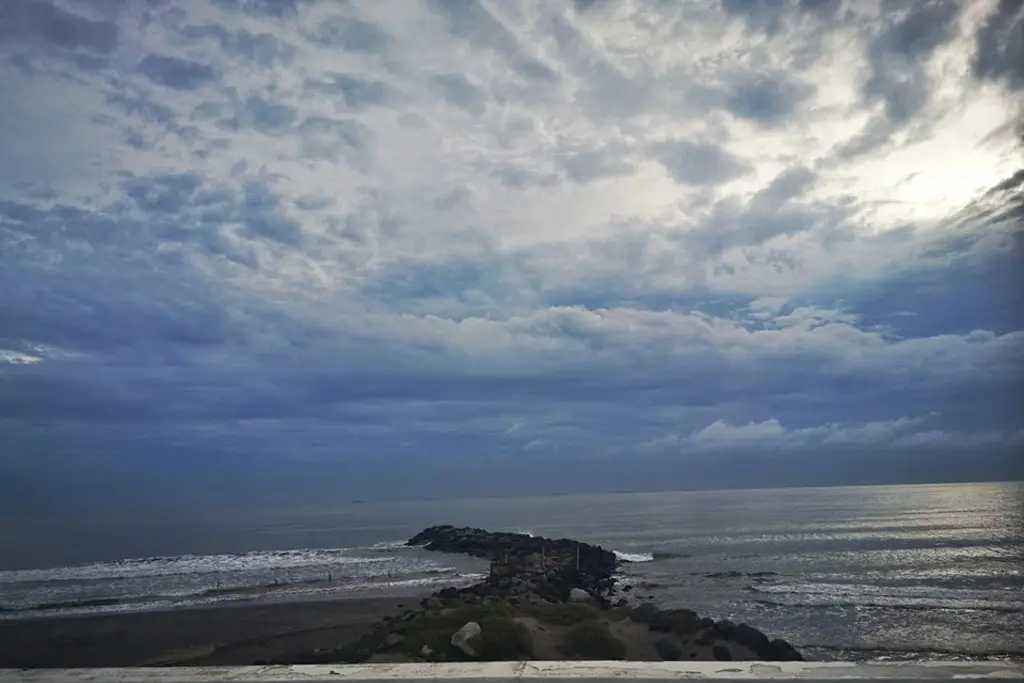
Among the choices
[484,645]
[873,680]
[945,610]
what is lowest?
[945,610]

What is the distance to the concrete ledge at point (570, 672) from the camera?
189 centimetres

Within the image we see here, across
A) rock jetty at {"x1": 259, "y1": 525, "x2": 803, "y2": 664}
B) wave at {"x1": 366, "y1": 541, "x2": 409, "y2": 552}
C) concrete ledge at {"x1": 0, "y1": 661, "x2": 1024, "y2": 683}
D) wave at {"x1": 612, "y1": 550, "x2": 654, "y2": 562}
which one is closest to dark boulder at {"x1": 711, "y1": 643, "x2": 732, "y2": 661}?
rock jetty at {"x1": 259, "y1": 525, "x2": 803, "y2": 664}

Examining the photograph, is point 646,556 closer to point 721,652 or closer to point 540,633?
point 721,652

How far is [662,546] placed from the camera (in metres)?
30.2

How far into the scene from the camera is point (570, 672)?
1989mm

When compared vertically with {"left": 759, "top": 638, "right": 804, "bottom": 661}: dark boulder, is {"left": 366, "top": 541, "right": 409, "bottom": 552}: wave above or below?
above

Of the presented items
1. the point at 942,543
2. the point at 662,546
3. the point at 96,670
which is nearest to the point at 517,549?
the point at 662,546

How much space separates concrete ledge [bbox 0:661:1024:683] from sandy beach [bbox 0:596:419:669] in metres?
8.92

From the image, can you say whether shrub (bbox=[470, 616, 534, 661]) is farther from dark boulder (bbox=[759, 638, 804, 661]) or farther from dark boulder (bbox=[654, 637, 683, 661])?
dark boulder (bbox=[759, 638, 804, 661])

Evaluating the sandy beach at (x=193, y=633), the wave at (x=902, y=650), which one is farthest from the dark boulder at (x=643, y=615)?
the sandy beach at (x=193, y=633)

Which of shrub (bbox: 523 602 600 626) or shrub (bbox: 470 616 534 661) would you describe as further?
shrub (bbox: 523 602 600 626)

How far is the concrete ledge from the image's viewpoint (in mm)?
1894

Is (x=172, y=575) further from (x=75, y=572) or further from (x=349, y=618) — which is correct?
(x=349, y=618)

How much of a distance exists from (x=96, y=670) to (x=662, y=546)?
98.5 feet
